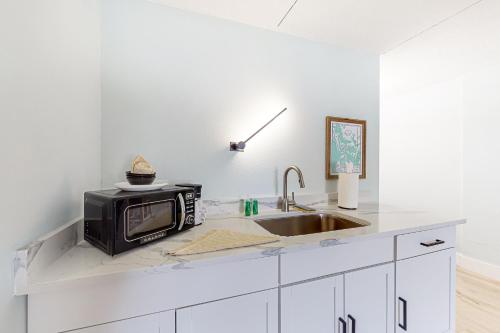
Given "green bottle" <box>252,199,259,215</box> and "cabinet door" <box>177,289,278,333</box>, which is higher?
"green bottle" <box>252,199,259,215</box>

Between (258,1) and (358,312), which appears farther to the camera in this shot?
(258,1)

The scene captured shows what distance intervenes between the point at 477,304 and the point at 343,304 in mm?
1819

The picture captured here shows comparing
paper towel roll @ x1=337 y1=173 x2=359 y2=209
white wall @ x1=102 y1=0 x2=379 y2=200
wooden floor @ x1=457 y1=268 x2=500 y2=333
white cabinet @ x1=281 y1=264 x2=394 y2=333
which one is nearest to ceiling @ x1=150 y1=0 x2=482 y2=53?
white wall @ x1=102 y1=0 x2=379 y2=200

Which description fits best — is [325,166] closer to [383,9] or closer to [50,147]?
[383,9]

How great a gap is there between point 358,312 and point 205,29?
71.8 inches

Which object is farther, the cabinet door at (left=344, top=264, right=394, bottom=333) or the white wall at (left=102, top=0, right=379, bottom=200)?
the white wall at (left=102, top=0, right=379, bottom=200)

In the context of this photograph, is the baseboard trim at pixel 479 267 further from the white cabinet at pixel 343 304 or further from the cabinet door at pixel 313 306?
the cabinet door at pixel 313 306

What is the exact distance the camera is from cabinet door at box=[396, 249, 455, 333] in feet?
3.84

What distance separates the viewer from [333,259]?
3.31ft

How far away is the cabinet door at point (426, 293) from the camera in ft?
3.84

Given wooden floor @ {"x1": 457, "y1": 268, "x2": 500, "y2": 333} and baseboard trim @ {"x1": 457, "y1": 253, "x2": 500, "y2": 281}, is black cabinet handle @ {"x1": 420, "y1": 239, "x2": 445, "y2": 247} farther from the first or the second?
baseboard trim @ {"x1": 457, "y1": 253, "x2": 500, "y2": 281}

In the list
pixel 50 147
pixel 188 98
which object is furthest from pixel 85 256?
pixel 188 98

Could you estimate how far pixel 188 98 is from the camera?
142 centimetres

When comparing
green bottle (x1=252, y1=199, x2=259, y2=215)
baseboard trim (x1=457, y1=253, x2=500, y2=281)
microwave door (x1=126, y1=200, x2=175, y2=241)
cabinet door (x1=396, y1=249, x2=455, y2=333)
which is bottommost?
baseboard trim (x1=457, y1=253, x2=500, y2=281)
